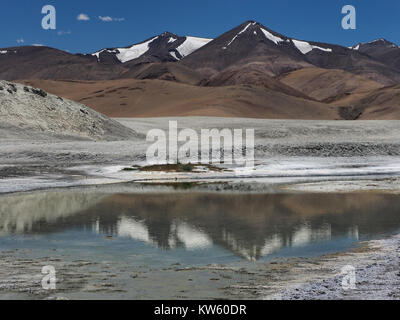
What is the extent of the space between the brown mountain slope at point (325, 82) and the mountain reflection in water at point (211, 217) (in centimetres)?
12879

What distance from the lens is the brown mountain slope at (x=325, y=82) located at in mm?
151750

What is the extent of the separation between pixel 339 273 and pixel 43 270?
16.3 feet

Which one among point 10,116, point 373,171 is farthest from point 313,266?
point 10,116

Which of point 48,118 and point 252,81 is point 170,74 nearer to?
point 252,81

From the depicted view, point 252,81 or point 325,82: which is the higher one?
point 325,82

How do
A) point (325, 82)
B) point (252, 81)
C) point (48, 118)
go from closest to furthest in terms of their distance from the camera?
point (48, 118) < point (252, 81) < point (325, 82)

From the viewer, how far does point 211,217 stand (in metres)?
16.8

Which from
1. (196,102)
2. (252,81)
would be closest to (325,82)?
(252,81)

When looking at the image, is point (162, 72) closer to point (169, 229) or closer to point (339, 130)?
point (339, 130)

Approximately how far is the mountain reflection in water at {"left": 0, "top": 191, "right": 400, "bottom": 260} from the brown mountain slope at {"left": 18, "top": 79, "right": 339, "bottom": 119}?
211ft

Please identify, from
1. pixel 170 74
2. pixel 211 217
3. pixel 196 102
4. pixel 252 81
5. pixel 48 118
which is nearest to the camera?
pixel 211 217

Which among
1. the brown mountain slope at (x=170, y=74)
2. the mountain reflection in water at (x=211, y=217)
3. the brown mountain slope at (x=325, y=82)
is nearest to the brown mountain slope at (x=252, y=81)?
the brown mountain slope at (x=170, y=74)

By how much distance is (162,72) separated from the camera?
6452 inches

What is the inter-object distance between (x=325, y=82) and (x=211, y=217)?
490 ft
